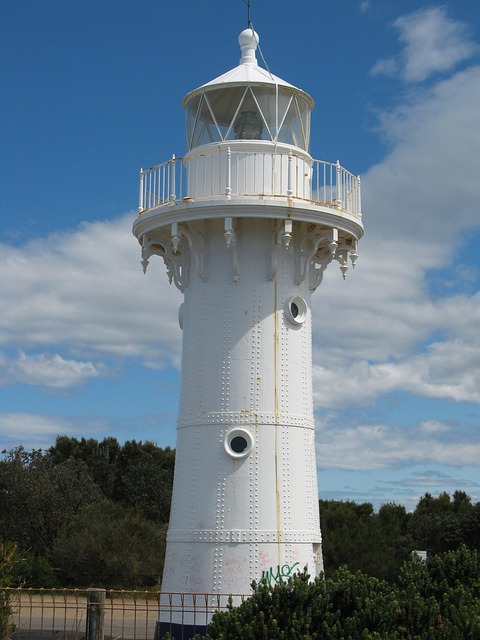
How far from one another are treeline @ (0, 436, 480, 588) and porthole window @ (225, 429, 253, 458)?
1403 centimetres

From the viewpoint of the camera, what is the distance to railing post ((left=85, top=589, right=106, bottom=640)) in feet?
45.2

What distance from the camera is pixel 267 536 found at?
17.3 meters

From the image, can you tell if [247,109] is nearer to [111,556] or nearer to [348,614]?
[348,614]

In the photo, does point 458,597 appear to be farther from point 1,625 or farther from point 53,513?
point 53,513

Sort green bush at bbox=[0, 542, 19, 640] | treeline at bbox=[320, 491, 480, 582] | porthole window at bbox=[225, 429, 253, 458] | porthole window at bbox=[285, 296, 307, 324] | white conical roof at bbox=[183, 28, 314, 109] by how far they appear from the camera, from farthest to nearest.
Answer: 1. treeline at bbox=[320, 491, 480, 582]
2. white conical roof at bbox=[183, 28, 314, 109]
3. porthole window at bbox=[285, 296, 307, 324]
4. porthole window at bbox=[225, 429, 253, 458]
5. green bush at bbox=[0, 542, 19, 640]

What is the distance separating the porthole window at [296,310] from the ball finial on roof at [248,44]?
17.0ft

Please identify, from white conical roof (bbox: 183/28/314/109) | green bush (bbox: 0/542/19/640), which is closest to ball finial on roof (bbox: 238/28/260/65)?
white conical roof (bbox: 183/28/314/109)

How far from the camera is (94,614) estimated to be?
1377 cm

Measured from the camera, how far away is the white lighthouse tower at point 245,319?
57.3 feet

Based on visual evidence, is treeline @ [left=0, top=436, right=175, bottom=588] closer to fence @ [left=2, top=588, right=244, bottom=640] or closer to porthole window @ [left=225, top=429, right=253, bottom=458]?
fence @ [left=2, top=588, right=244, bottom=640]

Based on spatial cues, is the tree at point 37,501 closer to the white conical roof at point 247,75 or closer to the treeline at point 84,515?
the treeline at point 84,515

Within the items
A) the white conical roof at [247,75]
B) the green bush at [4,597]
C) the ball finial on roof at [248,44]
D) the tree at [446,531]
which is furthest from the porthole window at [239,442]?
the tree at [446,531]

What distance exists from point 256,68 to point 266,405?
698 centimetres

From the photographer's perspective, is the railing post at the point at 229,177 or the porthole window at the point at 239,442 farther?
the railing post at the point at 229,177
